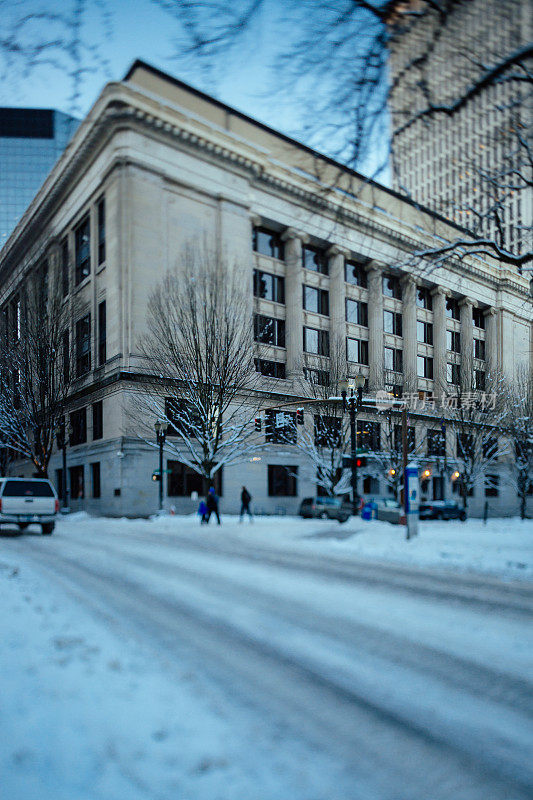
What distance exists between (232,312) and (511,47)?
27.0m

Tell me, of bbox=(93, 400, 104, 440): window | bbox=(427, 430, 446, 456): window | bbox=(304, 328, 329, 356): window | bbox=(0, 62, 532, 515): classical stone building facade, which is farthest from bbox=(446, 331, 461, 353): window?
bbox=(93, 400, 104, 440): window

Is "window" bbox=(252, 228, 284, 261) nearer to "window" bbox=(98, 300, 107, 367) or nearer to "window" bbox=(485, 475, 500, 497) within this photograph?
"window" bbox=(98, 300, 107, 367)

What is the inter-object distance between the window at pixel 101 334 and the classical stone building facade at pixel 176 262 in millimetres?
166

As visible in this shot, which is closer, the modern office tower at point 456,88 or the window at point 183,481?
the modern office tower at point 456,88

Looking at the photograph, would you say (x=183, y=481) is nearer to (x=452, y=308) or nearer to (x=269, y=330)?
(x=269, y=330)

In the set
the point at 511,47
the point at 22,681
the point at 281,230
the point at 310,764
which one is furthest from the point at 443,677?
the point at 281,230

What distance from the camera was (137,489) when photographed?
38938 mm

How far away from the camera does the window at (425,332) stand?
6162cm

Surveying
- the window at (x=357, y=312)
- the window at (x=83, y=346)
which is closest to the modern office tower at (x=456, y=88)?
the window at (x=83, y=346)

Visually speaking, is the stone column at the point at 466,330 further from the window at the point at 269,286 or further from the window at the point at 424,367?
the window at the point at 269,286

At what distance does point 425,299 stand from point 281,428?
84.2 feet

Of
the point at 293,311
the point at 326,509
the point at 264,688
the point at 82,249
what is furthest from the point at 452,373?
the point at 264,688

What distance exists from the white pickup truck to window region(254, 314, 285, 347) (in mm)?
26905

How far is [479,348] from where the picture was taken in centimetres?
6762
